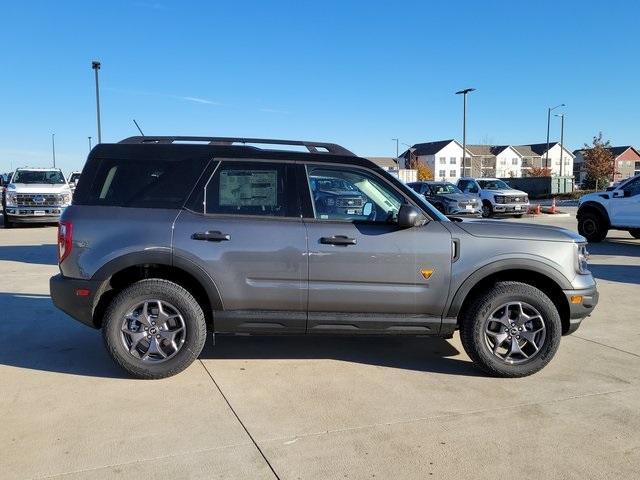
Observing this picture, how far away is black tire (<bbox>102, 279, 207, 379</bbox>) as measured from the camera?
14.5 feet

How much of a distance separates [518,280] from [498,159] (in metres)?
105

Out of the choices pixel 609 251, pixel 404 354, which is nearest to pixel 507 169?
pixel 609 251

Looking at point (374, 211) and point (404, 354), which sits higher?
point (374, 211)

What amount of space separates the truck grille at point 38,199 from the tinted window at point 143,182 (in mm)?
15508

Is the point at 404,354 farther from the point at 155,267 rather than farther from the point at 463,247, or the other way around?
the point at 155,267

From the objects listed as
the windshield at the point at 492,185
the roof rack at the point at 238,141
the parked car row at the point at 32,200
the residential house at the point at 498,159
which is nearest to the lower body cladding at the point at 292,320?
the roof rack at the point at 238,141

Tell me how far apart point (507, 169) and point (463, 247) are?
A: 10718 centimetres

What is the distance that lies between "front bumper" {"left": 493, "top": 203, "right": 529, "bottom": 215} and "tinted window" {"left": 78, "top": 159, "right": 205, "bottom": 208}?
68.7 ft

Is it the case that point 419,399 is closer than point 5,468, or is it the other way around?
point 5,468

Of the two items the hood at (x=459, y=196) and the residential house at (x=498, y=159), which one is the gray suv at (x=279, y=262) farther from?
the residential house at (x=498, y=159)

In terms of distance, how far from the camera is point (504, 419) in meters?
3.82

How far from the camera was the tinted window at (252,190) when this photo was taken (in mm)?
4527

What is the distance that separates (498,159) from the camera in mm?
104000

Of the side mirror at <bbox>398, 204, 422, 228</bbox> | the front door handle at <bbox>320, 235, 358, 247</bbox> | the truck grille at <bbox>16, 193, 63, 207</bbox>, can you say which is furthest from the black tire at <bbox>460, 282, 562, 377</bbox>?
the truck grille at <bbox>16, 193, 63, 207</bbox>
